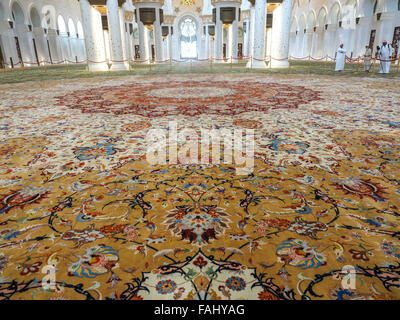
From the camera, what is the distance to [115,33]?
13.2 m

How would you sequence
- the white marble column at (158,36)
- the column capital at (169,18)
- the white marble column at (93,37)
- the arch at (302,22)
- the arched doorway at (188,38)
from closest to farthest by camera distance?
1. the white marble column at (93,37)
2. the white marble column at (158,36)
3. the column capital at (169,18)
4. the arch at (302,22)
5. the arched doorway at (188,38)

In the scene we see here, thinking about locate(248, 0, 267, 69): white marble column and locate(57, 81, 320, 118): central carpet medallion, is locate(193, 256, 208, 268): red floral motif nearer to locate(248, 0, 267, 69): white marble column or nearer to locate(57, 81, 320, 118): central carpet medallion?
locate(57, 81, 320, 118): central carpet medallion

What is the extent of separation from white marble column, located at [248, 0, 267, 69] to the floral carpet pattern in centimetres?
1137

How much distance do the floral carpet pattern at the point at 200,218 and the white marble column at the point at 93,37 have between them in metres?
11.1

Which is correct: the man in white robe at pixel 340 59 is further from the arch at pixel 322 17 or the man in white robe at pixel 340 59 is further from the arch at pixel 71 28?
the arch at pixel 71 28

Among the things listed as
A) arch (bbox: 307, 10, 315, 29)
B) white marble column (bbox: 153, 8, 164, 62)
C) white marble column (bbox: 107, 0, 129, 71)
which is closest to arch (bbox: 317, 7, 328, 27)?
arch (bbox: 307, 10, 315, 29)

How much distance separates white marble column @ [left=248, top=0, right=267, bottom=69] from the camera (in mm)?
12984

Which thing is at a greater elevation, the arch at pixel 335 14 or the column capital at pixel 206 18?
the column capital at pixel 206 18

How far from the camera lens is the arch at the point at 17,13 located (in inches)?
706

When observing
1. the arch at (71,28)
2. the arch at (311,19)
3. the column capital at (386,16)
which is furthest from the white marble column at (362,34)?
the arch at (71,28)

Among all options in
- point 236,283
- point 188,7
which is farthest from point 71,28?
point 236,283

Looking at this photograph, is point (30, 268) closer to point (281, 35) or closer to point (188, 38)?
point (281, 35)

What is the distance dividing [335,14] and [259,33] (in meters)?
11.5
